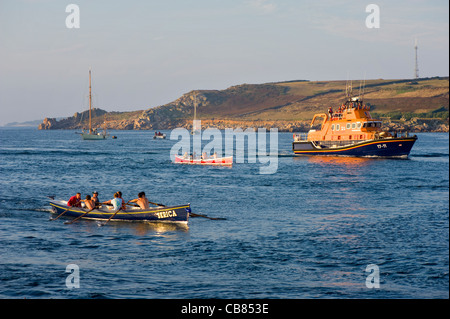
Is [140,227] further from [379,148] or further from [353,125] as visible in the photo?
[353,125]

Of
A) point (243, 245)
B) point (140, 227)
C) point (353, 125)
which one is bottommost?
point (243, 245)

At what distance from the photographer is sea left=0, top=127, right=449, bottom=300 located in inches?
775

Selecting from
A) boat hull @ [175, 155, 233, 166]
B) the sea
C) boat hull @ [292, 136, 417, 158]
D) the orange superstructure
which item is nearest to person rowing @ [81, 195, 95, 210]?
the sea

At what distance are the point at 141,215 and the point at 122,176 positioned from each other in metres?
29.6

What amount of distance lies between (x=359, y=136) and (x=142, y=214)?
5027 cm

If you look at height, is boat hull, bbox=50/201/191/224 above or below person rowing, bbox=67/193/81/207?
below

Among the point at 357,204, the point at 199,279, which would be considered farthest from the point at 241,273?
the point at 357,204

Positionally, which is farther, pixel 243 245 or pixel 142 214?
pixel 142 214

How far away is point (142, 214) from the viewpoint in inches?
1226

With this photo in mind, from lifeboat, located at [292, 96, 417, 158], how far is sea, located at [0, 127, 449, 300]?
2175 cm

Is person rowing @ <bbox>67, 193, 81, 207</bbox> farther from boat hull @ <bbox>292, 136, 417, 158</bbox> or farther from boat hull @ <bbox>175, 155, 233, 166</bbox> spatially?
boat hull @ <bbox>292, 136, 417, 158</bbox>

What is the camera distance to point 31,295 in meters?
19.0

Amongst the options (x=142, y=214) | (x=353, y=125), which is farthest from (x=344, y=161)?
(x=142, y=214)

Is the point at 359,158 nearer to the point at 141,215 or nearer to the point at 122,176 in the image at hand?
the point at 122,176
